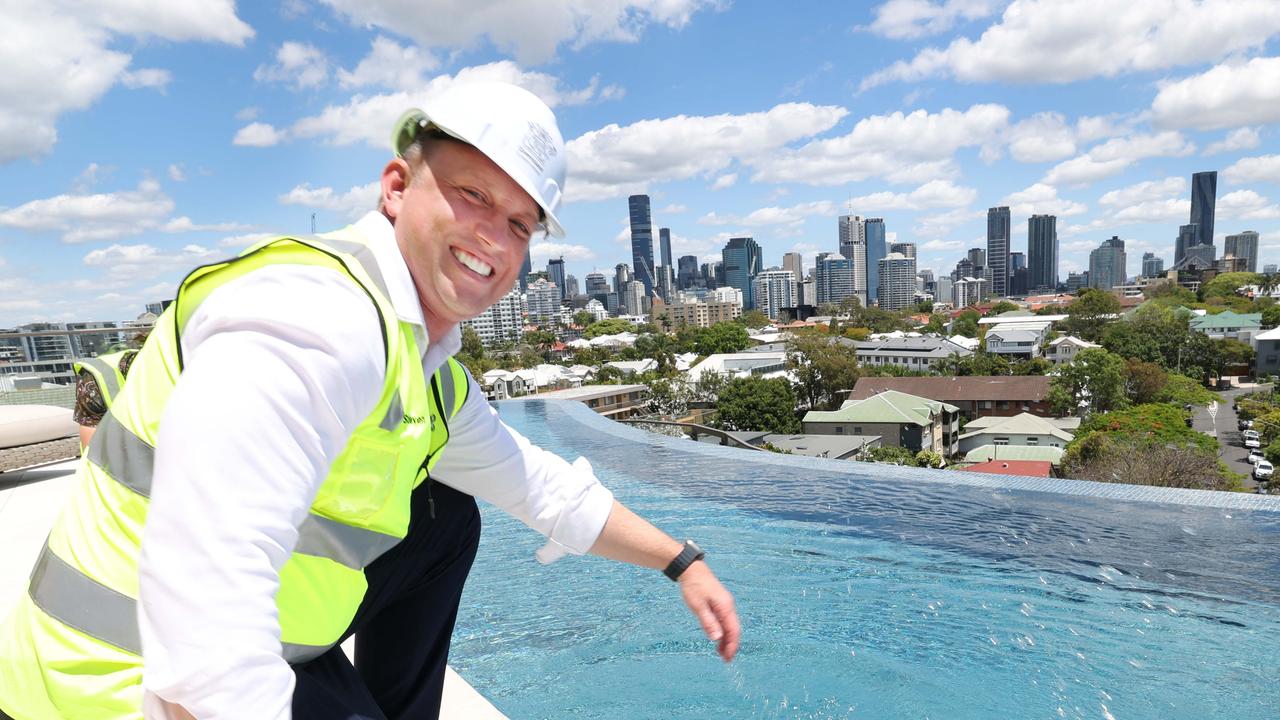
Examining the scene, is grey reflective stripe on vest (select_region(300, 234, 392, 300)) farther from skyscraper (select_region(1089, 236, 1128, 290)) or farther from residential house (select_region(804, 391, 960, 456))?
skyscraper (select_region(1089, 236, 1128, 290))

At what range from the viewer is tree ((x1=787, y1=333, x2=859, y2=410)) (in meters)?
32.4

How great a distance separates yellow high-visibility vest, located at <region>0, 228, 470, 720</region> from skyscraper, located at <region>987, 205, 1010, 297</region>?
584ft

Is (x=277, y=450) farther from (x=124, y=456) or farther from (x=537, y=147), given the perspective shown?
(x=537, y=147)

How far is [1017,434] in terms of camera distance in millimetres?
23719

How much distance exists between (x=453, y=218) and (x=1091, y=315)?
57706 mm

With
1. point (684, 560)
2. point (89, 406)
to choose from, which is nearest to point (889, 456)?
point (89, 406)

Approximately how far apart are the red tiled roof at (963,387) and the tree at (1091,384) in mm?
725

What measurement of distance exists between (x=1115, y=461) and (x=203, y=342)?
1628cm

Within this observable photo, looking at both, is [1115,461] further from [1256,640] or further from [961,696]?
[961,696]

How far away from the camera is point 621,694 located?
249 centimetres

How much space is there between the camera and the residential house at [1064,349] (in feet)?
132

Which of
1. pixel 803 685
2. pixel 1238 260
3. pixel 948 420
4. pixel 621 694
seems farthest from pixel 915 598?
pixel 1238 260

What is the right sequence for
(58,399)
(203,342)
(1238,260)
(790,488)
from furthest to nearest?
(1238,260)
(58,399)
(790,488)
(203,342)

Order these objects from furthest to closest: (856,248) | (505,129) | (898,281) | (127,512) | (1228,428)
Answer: (856,248)
(898,281)
(1228,428)
(505,129)
(127,512)
